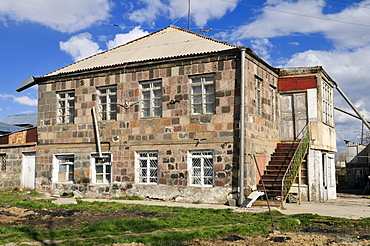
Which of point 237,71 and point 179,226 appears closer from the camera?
point 179,226

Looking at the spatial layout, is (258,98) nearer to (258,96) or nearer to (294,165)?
(258,96)

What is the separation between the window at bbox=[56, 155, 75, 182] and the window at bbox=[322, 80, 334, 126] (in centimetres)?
1256

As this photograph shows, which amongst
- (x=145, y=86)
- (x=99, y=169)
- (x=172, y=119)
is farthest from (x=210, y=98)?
(x=99, y=169)

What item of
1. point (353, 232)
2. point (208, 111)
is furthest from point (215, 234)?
point (208, 111)

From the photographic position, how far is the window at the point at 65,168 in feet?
66.7

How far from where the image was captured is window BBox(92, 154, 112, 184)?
63.3 ft

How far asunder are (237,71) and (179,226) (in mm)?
7829

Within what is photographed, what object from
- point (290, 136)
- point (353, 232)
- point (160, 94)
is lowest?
point (353, 232)

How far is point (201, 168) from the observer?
16906 mm

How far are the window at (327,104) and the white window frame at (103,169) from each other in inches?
415

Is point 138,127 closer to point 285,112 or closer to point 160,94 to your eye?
point 160,94

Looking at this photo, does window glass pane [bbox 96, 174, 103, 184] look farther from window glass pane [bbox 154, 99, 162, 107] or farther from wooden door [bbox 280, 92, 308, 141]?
wooden door [bbox 280, 92, 308, 141]

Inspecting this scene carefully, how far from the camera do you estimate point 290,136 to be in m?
20.0

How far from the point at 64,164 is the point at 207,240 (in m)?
13.4
